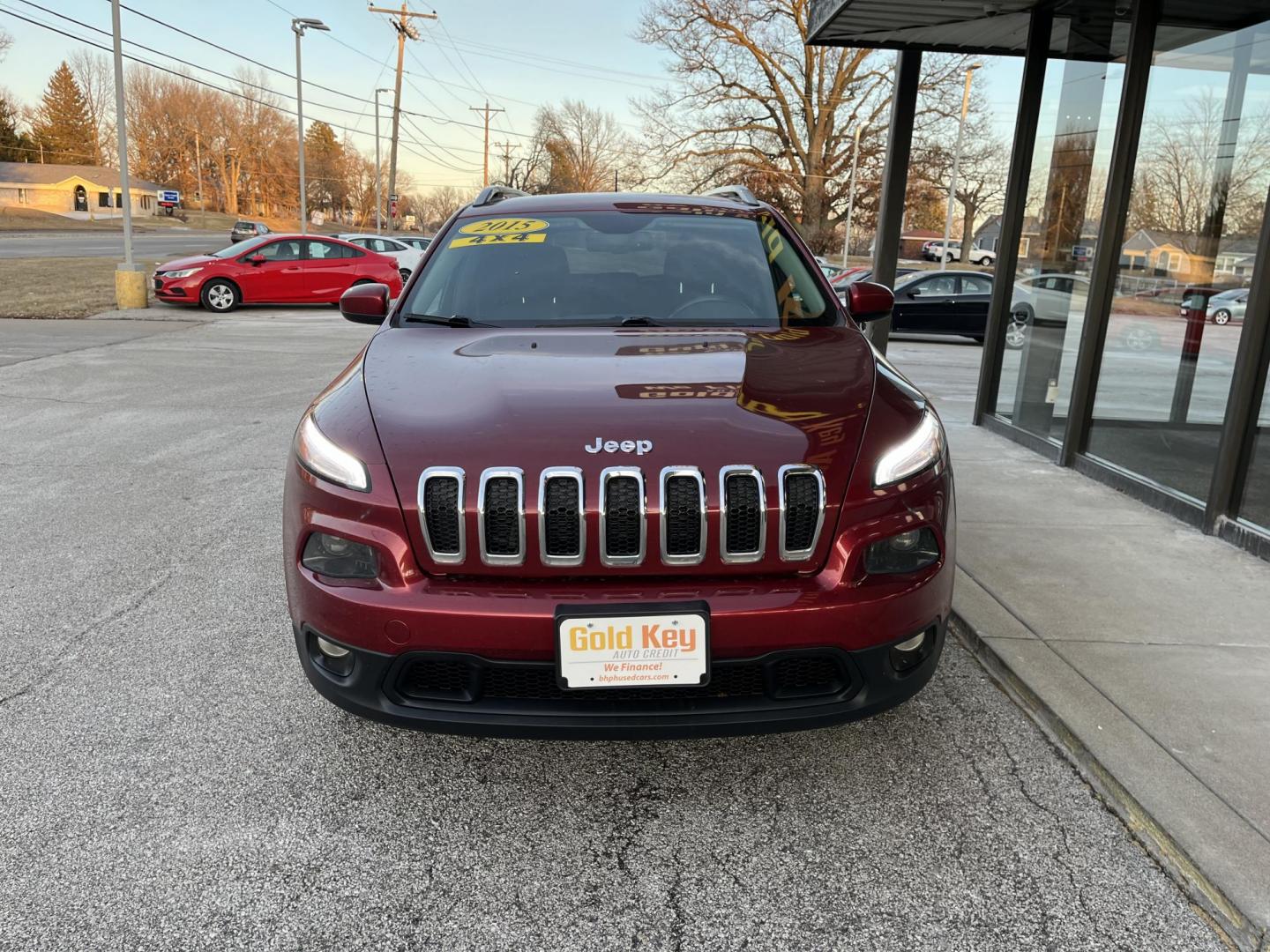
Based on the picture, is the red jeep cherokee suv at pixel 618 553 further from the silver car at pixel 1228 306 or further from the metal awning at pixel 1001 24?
the metal awning at pixel 1001 24

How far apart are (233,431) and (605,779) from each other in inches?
229

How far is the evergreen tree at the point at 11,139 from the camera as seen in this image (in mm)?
91875

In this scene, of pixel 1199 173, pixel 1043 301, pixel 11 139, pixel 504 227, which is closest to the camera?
pixel 504 227

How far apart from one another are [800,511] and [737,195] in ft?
Result: 8.93

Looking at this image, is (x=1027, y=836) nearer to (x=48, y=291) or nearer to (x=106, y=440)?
(x=106, y=440)

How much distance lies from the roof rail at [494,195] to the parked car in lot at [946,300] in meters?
12.7

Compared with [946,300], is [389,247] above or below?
above

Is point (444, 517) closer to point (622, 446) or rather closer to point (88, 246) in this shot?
point (622, 446)

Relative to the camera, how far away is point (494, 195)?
15.7 ft

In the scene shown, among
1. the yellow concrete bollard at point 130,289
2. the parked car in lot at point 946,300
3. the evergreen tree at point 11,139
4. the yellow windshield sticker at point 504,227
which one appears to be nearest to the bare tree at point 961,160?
the parked car in lot at point 946,300

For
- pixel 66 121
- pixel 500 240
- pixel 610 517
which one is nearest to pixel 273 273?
pixel 500 240

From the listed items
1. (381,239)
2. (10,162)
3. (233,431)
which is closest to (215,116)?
(10,162)

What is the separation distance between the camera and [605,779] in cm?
279

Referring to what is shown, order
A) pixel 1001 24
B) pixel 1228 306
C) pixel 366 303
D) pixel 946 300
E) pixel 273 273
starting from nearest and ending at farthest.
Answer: pixel 366 303
pixel 1228 306
pixel 1001 24
pixel 946 300
pixel 273 273
